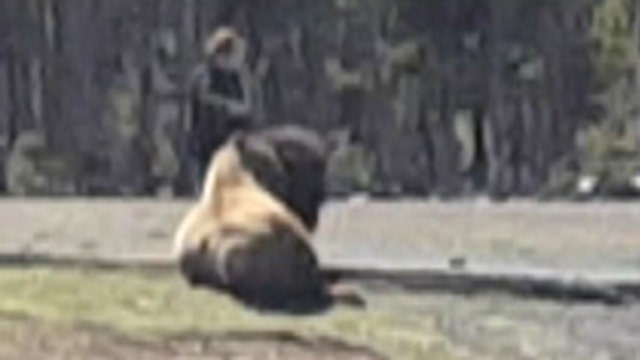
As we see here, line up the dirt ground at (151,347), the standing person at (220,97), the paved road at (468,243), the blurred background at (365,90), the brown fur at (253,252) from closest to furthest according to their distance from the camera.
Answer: the dirt ground at (151,347)
the paved road at (468,243)
the brown fur at (253,252)
the standing person at (220,97)
the blurred background at (365,90)

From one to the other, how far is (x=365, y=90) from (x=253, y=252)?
8.52m

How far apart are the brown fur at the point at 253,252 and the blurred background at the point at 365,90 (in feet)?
23.8

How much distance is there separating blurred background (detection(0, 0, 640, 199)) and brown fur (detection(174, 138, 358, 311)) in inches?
286

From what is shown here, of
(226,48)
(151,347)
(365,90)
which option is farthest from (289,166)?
(365,90)

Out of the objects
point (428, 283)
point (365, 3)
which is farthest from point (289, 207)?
point (365, 3)

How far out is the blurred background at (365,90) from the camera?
20688mm

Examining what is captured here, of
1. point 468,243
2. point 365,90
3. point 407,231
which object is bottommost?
point 365,90

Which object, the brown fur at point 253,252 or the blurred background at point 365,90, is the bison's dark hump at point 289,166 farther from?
the blurred background at point 365,90

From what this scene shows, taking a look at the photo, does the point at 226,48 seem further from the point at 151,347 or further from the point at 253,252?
the point at 151,347

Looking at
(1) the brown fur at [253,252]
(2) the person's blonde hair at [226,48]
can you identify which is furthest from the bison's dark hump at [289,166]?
(2) the person's blonde hair at [226,48]

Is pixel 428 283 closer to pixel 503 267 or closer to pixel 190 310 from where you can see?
pixel 503 267

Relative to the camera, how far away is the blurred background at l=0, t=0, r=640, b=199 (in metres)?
20.7

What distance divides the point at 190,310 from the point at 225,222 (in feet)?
2.57

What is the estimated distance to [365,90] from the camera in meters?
21.2
